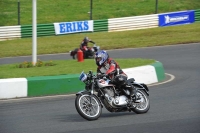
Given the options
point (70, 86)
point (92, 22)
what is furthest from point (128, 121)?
point (92, 22)

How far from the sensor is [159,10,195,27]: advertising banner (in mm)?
34609

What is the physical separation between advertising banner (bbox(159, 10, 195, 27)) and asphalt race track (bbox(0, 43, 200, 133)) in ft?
62.0

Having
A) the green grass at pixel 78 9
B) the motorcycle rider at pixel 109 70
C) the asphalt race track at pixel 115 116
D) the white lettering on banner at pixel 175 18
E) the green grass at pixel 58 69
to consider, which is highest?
the green grass at pixel 78 9

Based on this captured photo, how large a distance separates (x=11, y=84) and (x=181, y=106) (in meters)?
4.18

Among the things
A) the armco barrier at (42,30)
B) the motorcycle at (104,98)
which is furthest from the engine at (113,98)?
the armco barrier at (42,30)

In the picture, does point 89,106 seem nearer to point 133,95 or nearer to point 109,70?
point 109,70

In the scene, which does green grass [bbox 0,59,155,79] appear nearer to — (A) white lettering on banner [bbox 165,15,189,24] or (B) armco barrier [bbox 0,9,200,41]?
(B) armco barrier [bbox 0,9,200,41]

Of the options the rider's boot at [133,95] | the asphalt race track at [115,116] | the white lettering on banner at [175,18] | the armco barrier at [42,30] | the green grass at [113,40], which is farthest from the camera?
the white lettering on banner at [175,18]

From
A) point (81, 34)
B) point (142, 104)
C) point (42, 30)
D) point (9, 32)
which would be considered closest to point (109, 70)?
point (142, 104)

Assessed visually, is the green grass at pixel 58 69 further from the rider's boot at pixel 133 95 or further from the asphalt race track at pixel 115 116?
the rider's boot at pixel 133 95

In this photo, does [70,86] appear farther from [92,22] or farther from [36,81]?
[92,22]

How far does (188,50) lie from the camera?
80.2 feet

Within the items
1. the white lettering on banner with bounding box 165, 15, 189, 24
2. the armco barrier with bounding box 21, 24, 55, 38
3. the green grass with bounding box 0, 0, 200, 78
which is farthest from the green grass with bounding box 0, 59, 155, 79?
the white lettering on banner with bounding box 165, 15, 189, 24

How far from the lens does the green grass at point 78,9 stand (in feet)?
120
